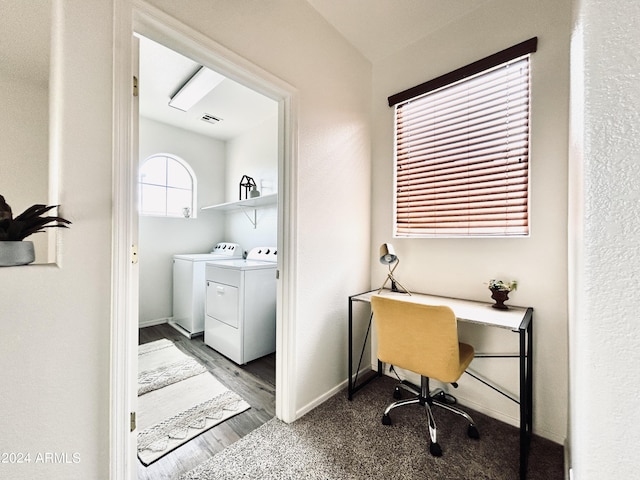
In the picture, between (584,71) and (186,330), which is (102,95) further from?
(186,330)

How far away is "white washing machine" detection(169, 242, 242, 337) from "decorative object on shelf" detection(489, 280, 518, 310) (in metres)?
2.93

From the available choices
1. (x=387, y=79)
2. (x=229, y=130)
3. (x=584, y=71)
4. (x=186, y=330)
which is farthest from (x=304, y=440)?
(x=229, y=130)

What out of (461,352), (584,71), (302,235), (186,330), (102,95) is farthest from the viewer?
(186,330)

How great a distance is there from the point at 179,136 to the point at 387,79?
9.63 feet

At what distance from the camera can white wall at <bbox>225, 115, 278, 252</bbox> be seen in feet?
10.9

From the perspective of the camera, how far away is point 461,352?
1594mm

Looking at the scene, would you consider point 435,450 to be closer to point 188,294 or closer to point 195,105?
point 188,294

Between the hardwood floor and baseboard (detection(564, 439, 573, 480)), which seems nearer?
baseboard (detection(564, 439, 573, 480))

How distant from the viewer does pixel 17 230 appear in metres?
0.79

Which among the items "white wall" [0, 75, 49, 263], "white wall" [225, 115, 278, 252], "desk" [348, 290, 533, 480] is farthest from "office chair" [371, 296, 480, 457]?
"white wall" [225, 115, 278, 252]

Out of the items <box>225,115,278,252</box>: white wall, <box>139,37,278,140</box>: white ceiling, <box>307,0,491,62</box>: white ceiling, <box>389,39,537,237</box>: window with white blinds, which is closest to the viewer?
<box>389,39,537,237</box>: window with white blinds

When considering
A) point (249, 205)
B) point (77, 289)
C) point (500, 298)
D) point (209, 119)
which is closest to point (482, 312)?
point (500, 298)

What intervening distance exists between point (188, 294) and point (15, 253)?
8.27 feet

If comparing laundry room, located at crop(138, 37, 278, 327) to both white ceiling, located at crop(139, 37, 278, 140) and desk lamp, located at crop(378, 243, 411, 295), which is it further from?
desk lamp, located at crop(378, 243, 411, 295)
